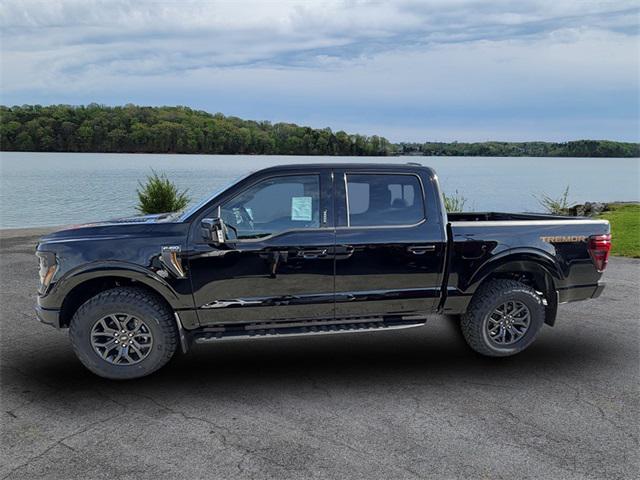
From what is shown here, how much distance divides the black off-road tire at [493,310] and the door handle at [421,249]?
72 centimetres

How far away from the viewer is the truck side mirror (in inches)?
173

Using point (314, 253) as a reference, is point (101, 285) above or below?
below

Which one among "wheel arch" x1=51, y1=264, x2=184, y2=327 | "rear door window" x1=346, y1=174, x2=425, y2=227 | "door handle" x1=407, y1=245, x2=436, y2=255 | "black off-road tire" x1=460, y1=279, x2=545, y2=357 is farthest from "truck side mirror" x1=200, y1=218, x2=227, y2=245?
"black off-road tire" x1=460, y1=279, x2=545, y2=357

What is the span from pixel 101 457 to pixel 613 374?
14.2ft

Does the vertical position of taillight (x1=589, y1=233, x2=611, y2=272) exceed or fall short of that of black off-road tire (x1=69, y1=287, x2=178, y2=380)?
it exceeds it

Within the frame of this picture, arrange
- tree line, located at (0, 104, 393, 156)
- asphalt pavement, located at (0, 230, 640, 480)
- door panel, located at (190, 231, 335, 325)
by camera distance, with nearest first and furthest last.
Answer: asphalt pavement, located at (0, 230, 640, 480)
door panel, located at (190, 231, 335, 325)
tree line, located at (0, 104, 393, 156)

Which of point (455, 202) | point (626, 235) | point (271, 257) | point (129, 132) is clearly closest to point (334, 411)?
point (271, 257)

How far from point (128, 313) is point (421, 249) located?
2.71 m

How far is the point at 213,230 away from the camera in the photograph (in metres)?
4.42

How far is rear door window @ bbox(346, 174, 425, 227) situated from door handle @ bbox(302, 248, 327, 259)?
380 mm

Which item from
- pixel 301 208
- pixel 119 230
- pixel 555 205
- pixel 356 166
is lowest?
pixel 555 205

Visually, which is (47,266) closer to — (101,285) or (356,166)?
(101,285)

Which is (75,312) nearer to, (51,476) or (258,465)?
(51,476)

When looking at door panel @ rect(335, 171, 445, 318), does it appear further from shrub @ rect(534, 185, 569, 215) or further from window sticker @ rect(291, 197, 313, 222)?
shrub @ rect(534, 185, 569, 215)
